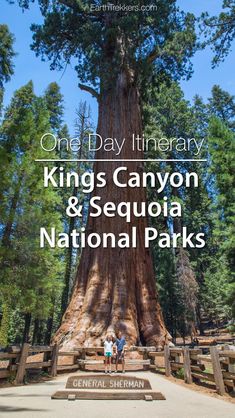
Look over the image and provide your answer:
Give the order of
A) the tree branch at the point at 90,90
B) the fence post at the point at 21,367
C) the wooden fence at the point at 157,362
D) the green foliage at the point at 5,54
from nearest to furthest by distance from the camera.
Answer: the wooden fence at the point at 157,362
the fence post at the point at 21,367
the tree branch at the point at 90,90
the green foliage at the point at 5,54

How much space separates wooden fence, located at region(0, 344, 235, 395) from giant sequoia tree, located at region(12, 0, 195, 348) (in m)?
0.84

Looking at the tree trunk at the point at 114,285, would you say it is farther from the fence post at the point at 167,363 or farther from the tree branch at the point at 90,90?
the tree branch at the point at 90,90

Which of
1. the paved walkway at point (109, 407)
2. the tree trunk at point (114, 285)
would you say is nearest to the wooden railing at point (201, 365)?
the paved walkway at point (109, 407)

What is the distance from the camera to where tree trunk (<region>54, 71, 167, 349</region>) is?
12742mm

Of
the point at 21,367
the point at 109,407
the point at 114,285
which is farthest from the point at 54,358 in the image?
the point at 109,407

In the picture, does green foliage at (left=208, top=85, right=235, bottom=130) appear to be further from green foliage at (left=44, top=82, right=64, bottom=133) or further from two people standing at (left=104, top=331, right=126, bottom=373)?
two people standing at (left=104, top=331, right=126, bottom=373)

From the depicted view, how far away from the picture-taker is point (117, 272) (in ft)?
46.0

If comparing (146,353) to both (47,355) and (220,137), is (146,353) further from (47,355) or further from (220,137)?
(220,137)

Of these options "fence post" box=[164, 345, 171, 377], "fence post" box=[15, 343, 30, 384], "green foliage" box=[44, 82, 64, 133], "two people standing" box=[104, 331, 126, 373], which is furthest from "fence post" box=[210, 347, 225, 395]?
"green foliage" box=[44, 82, 64, 133]

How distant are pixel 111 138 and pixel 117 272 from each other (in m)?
6.40

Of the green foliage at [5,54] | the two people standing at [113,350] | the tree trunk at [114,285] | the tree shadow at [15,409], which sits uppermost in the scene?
the green foliage at [5,54]

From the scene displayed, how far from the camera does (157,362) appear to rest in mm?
13453

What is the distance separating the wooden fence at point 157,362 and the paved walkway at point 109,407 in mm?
748

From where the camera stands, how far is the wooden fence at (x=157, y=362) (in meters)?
7.69
